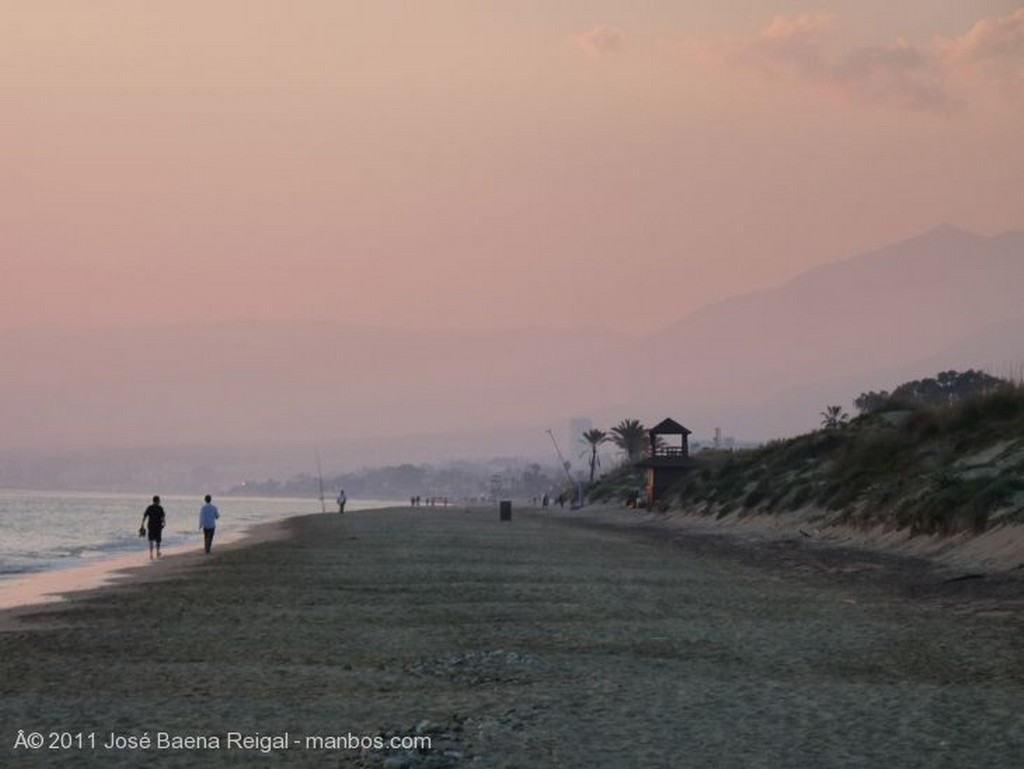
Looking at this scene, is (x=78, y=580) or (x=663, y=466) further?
(x=663, y=466)

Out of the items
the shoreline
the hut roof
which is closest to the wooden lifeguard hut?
the hut roof

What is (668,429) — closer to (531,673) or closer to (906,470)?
(906,470)

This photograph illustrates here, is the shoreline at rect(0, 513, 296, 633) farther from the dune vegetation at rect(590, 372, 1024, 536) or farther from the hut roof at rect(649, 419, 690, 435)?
the hut roof at rect(649, 419, 690, 435)

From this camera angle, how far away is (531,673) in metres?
11.9

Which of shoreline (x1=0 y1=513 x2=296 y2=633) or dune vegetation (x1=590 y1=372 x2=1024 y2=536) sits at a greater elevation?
dune vegetation (x1=590 y1=372 x2=1024 y2=536)

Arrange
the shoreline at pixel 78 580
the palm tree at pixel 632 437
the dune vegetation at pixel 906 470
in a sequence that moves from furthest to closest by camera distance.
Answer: the palm tree at pixel 632 437 → the dune vegetation at pixel 906 470 → the shoreline at pixel 78 580

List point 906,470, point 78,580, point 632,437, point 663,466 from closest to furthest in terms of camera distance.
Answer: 1. point 78,580
2. point 906,470
3. point 663,466
4. point 632,437

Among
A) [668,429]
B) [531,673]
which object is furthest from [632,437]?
[531,673]

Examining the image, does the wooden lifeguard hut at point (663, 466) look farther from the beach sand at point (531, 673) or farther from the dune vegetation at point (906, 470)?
the beach sand at point (531, 673)

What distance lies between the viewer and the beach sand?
8.62 metres

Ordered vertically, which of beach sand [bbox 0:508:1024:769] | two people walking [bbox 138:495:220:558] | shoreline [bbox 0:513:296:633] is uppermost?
two people walking [bbox 138:495:220:558]

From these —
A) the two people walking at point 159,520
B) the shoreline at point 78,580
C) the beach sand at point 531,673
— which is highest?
the two people walking at point 159,520

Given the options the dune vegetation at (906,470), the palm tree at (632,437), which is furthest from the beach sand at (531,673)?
the palm tree at (632,437)

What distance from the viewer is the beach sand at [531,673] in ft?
28.3
